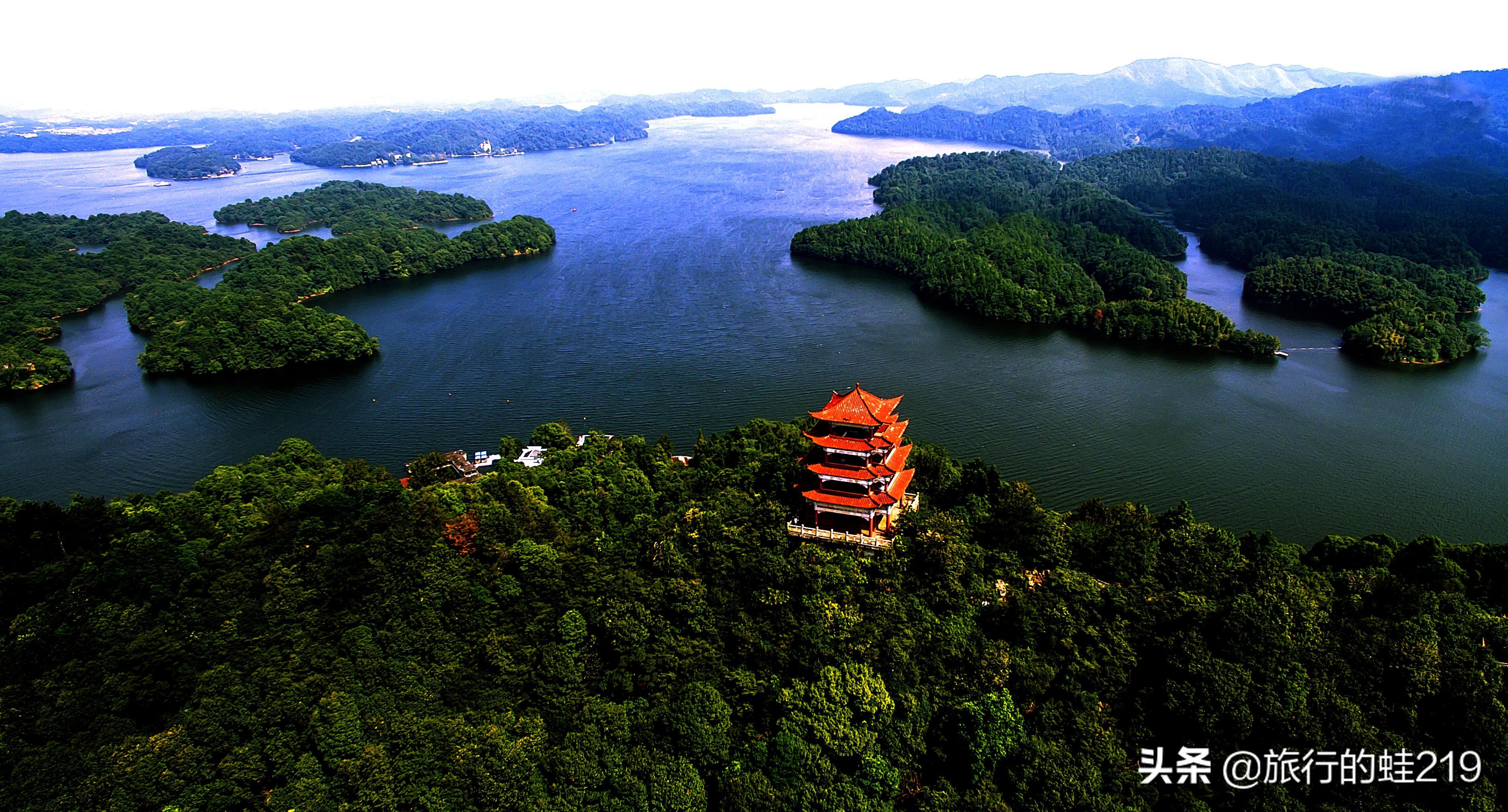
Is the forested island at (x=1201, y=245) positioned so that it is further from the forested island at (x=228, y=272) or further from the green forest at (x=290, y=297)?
the forested island at (x=228, y=272)

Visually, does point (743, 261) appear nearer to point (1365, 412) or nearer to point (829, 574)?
point (1365, 412)

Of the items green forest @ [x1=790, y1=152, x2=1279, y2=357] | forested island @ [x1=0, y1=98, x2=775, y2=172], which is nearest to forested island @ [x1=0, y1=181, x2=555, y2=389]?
green forest @ [x1=790, y1=152, x2=1279, y2=357]

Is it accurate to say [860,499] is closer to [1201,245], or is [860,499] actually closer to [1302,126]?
[1201,245]

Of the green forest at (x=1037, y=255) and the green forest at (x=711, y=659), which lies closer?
the green forest at (x=711, y=659)

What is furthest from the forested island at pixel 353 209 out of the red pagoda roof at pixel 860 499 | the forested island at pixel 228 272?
the red pagoda roof at pixel 860 499

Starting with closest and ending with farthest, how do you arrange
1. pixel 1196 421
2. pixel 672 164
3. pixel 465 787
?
pixel 465 787
pixel 1196 421
pixel 672 164

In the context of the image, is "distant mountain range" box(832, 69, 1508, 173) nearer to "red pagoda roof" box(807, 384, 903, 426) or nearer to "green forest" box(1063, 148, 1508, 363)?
"green forest" box(1063, 148, 1508, 363)

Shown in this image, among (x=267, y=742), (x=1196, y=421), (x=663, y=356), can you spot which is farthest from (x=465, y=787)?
(x=1196, y=421)
